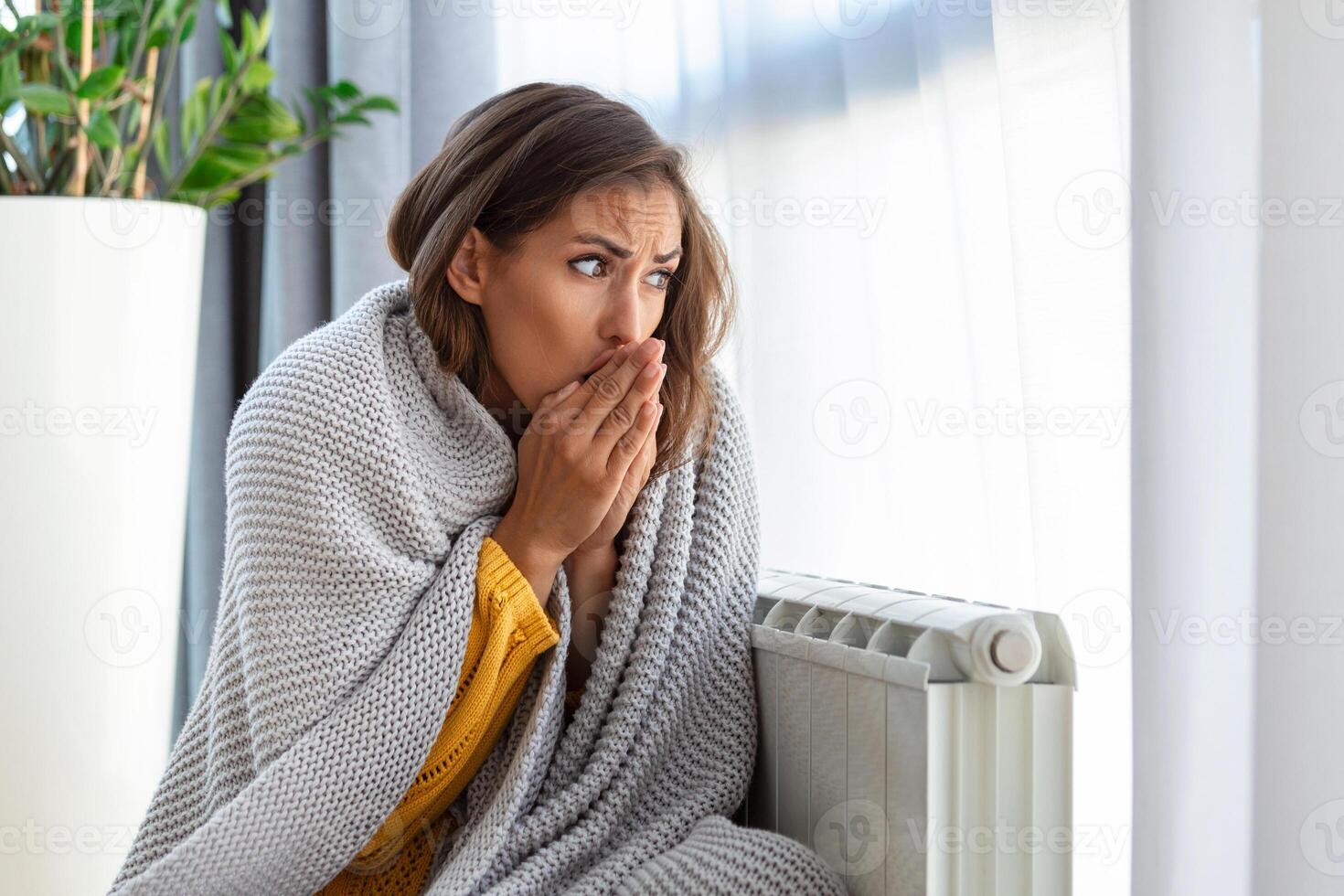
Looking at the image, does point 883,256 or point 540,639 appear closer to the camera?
point 540,639

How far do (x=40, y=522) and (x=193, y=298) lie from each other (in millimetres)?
389

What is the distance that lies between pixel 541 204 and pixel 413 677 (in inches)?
16.4

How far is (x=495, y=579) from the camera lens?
1.01 meters

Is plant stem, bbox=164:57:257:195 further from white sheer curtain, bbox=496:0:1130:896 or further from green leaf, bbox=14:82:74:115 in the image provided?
white sheer curtain, bbox=496:0:1130:896

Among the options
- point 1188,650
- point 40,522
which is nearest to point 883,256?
point 1188,650

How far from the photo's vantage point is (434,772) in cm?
101

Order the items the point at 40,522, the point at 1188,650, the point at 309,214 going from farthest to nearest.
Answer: the point at 309,214
the point at 40,522
the point at 1188,650

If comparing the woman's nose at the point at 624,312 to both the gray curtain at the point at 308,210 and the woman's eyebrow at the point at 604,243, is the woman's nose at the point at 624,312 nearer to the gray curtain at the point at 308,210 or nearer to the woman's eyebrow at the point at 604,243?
the woman's eyebrow at the point at 604,243

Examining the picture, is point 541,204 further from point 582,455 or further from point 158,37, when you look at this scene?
point 158,37

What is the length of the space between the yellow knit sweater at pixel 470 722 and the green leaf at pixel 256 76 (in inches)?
45.1

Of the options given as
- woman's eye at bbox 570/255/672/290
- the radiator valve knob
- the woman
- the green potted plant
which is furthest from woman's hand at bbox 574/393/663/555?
the green potted plant

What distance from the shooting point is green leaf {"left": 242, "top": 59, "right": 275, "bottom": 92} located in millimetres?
1833

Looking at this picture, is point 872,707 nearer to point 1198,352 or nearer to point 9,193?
point 1198,352

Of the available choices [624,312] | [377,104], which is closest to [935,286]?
[624,312]
